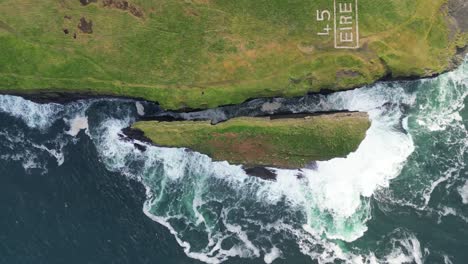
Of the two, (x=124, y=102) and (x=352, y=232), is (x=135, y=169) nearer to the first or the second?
(x=124, y=102)

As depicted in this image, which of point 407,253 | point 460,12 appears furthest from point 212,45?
point 407,253

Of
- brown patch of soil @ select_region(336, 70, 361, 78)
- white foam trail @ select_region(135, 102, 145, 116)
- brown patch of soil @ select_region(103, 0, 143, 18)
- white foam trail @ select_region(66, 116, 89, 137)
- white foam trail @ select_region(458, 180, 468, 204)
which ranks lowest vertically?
white foam trail @ select_region(458, 180, 468, 204)

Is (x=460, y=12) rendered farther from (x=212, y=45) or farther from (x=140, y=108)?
(x=140, y=108)

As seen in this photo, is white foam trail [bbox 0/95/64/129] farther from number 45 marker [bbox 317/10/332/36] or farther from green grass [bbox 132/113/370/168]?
number 45 marker [bbox 317/10/332/36]

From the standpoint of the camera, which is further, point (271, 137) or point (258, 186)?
point (258, 186)

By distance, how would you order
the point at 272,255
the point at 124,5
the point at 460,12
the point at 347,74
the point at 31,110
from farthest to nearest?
the point at 31,110 < the point at 272,255 < the point at 460,12 < the point at 124,5 < the point at 347,74

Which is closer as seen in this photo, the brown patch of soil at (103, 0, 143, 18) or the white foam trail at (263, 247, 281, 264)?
the brown patch of soil at (103, 0, 143, 18)

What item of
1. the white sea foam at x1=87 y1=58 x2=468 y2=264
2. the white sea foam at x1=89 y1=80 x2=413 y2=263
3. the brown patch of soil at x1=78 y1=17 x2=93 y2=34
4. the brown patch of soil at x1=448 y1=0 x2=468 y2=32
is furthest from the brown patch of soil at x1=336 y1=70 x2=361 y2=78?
the brown patch of soil at x1=78 y1=17 x2=93 y2=34
